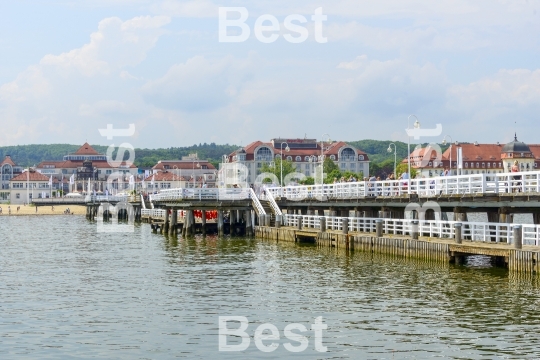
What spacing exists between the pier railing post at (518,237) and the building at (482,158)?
394 feet

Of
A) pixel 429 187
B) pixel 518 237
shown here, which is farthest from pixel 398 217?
pixel 518 237

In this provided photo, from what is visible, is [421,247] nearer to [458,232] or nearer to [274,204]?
[458,232]

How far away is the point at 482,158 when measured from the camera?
186875mm

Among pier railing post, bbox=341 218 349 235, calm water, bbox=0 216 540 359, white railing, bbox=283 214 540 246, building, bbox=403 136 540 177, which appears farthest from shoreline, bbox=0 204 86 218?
pier railing post, bbox=341 218 349 235

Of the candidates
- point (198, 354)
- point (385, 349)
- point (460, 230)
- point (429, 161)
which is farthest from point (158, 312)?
point (429, 161)

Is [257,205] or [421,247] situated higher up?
[257,205]

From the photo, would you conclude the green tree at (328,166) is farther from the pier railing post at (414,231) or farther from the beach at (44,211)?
the pier railing post at (414,231)

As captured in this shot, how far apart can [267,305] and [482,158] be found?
539 ft

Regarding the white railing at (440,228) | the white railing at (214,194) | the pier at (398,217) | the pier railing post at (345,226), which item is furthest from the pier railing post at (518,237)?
the white railing at (214,194)

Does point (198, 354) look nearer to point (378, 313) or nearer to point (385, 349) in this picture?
point (385, 349)

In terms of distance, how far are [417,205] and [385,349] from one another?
24.7 m

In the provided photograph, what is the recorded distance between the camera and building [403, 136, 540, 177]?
15900cm

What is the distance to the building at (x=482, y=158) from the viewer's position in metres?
159

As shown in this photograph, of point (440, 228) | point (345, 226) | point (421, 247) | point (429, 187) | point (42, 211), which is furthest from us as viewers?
point (42, 211)
